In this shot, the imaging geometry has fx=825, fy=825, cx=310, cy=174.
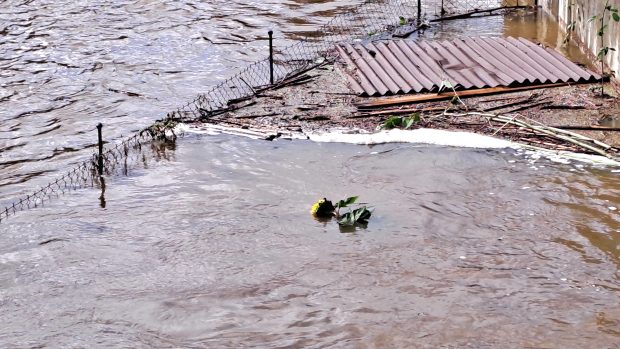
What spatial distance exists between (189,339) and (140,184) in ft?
10.4

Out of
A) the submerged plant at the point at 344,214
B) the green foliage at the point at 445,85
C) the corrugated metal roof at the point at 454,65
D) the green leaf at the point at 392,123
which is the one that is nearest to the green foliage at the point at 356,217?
the submerged plant at the point at 344,214

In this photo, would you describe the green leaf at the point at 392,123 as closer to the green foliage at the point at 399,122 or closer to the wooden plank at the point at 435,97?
the green foliage at the point at 399,122

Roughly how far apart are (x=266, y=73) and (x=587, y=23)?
16.0 ft

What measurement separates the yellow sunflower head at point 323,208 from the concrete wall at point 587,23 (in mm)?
4934

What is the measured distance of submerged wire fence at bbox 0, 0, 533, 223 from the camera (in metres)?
9.27

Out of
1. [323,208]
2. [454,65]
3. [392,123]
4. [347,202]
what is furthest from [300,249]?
[454,65]

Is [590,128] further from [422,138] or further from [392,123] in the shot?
[392,123]

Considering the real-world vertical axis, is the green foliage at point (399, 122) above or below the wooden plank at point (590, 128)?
above

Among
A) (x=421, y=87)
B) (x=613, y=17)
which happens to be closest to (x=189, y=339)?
(x=421, y=87)

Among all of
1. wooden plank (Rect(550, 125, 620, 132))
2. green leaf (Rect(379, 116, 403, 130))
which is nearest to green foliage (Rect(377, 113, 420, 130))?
green leaf (Rect(379, 116, 403, 130))

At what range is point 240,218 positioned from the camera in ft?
27.0

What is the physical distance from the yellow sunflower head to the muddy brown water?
0.32 feet

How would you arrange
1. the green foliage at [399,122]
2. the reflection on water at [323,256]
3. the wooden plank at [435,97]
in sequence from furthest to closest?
the wooden plank at [435,97], the green foliage at [399,122], the reflection on water at [323,256]

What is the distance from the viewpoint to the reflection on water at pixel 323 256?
6.42 meters
